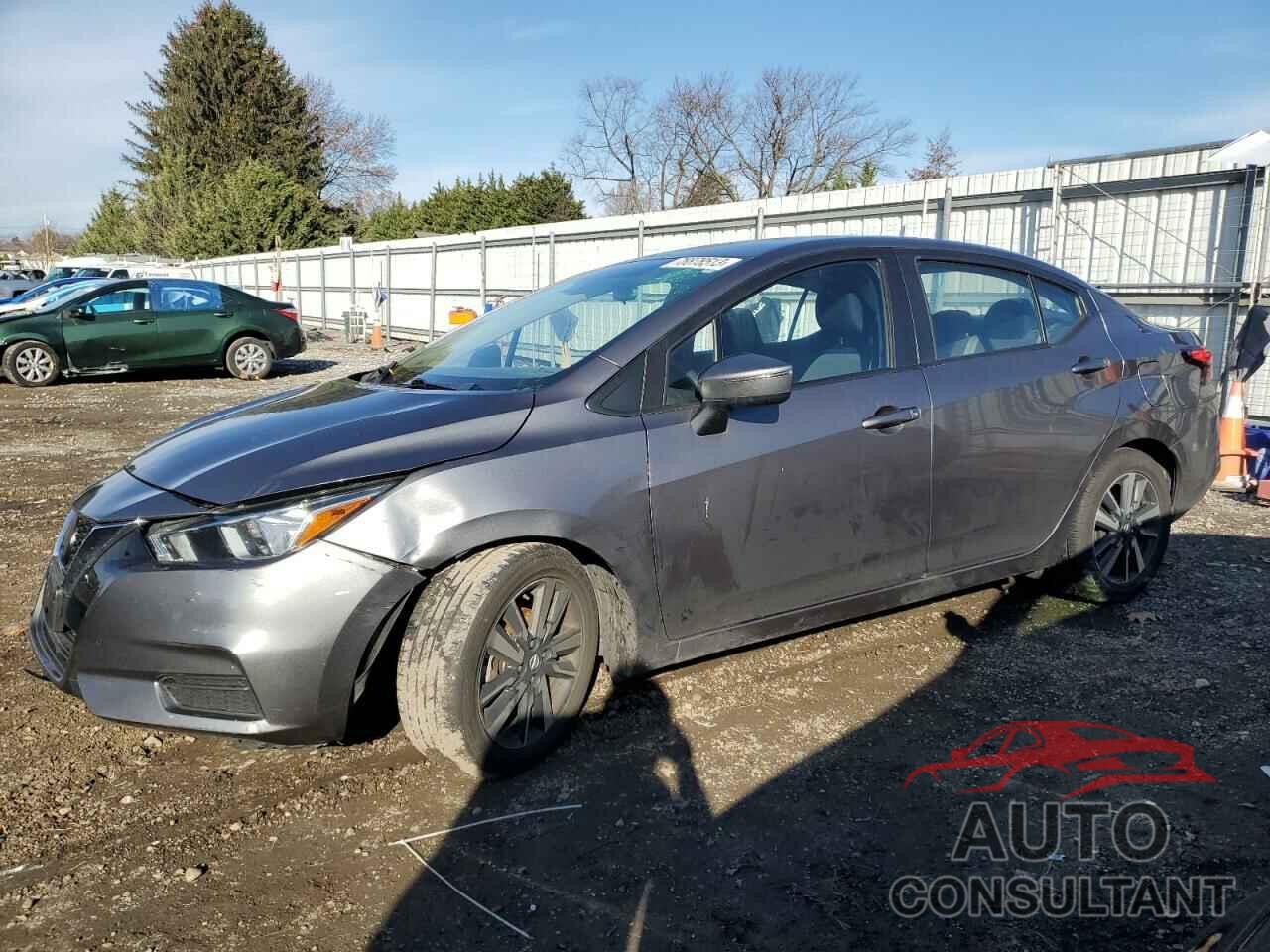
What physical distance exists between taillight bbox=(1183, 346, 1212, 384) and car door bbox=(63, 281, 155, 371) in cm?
1396

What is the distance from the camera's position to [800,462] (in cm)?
347

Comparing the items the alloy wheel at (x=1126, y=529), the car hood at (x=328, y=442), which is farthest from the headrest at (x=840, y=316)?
the alloy wheel at (x=1126, y=529)

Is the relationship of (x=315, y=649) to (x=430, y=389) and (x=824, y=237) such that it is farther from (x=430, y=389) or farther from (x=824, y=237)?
(x=824, y=237)

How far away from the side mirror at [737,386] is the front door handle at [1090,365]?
1.78 metres

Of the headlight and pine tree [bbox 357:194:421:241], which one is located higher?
pine tree [bbox 357:194:421:241]

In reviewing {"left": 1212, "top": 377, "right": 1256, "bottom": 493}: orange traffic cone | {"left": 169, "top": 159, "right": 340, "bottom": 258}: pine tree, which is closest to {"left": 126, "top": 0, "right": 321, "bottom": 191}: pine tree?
{"left": 169, "top": 159, "right": 340, "bottom": 258}: pine tree

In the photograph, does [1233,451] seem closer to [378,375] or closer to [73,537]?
[378,375]

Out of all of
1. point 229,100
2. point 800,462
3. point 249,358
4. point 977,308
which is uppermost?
point 229,100

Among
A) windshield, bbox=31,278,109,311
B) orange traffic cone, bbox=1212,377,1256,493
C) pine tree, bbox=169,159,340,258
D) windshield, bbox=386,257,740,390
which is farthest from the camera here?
pine tree, bbox=169,159,340,258

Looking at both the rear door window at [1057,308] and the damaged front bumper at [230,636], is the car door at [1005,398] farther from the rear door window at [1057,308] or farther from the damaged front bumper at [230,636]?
the damaged front bumper at [230,636]

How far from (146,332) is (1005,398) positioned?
13821 millimetres

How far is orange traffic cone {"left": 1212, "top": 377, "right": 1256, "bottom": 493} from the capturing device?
25.4 feet

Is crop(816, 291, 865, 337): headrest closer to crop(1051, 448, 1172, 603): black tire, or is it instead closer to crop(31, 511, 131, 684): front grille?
crop(1051, 448, 1172, 603): black tire

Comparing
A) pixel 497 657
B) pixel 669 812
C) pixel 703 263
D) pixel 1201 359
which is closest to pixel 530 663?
pixel 497 657
